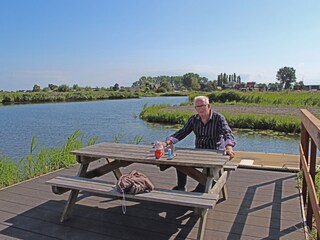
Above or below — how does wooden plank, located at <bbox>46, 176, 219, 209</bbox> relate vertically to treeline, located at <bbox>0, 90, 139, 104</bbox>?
below

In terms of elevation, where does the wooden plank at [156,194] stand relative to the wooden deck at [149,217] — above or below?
above

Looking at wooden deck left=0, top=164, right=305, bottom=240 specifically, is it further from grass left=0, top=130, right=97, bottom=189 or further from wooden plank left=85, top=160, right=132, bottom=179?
grass left=0, top=130, right=97, bottom=189

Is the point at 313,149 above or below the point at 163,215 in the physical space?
above

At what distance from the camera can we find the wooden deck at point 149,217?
245 centimetres

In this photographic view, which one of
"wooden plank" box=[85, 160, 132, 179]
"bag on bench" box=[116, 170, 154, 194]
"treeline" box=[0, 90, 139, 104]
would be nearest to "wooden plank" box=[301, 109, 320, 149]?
"bag on bench" box=[116, 170, 154, 194]

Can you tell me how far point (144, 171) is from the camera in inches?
171

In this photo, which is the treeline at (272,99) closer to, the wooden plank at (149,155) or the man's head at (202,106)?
the man's head at (202,106)

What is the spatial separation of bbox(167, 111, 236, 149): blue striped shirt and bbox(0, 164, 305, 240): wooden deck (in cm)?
63

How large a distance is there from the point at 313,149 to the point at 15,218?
269cm

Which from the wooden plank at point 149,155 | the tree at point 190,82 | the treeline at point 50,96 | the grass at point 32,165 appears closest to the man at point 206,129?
the wooden plank at point 149,155

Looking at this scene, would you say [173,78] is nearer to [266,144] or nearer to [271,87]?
[271,87]

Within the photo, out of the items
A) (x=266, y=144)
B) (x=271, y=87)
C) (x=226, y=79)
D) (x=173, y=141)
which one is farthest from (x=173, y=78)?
(x=173, y=141)

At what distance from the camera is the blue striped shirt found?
305cm

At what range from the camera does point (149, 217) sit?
2.76m
